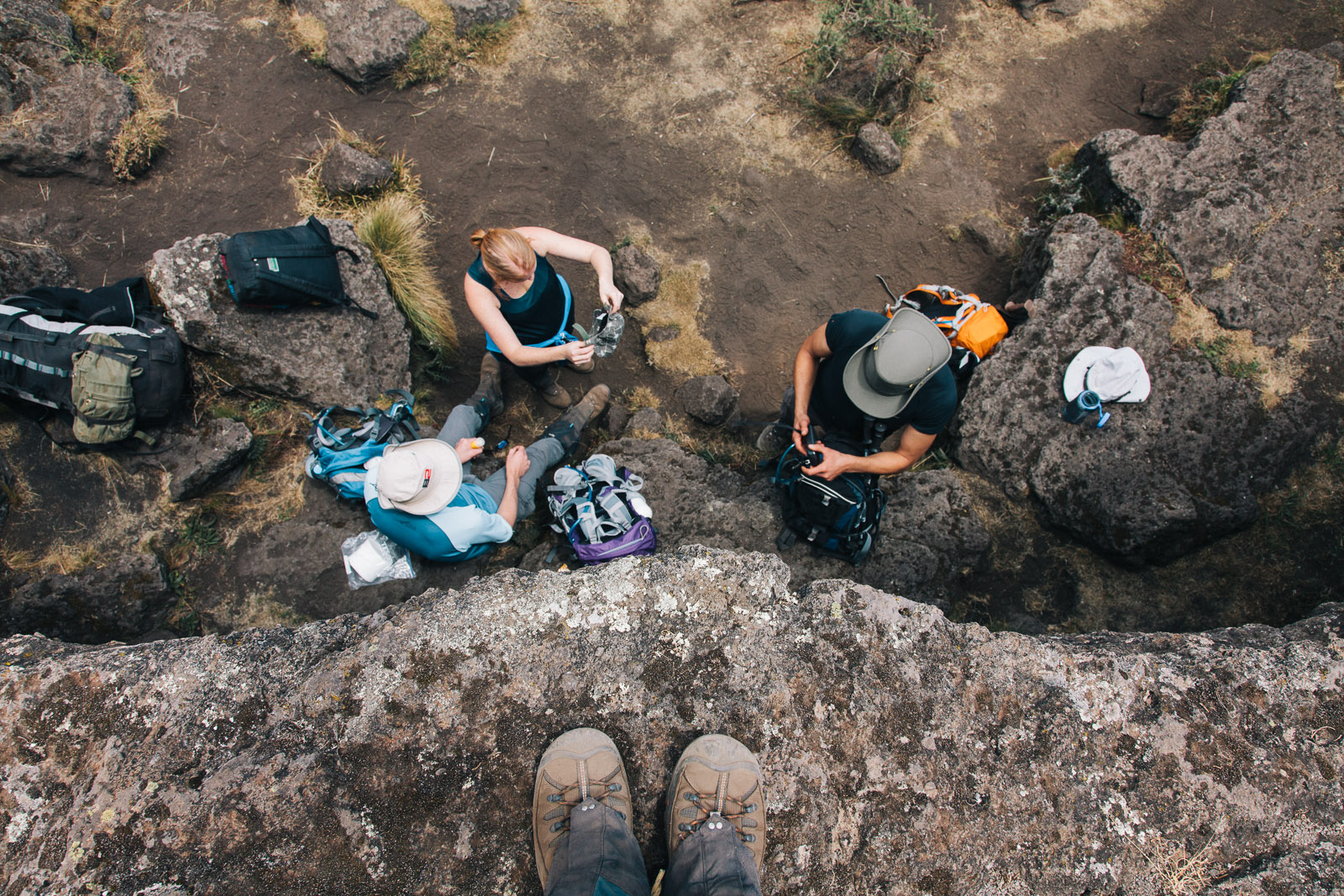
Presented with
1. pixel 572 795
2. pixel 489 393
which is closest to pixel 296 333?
pixel 489 393

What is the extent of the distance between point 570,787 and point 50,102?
7.48m

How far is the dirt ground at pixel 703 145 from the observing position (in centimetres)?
548

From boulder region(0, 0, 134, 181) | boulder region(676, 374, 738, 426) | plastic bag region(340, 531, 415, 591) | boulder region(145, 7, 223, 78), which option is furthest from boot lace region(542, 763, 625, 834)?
boulder region(145, 7, 223, 78)

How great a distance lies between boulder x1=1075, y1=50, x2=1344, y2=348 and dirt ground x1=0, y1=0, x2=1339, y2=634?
3.78 ft

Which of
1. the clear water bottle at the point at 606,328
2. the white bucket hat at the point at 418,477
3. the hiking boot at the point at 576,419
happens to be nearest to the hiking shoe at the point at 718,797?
the white bucket hat at the point at 418,477

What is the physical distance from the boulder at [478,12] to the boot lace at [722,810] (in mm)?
7144

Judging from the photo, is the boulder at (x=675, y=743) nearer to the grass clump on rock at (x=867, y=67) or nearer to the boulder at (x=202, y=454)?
the boulder at (x=202, y=454)

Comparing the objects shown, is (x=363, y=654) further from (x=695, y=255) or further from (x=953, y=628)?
(x=695, y=255)

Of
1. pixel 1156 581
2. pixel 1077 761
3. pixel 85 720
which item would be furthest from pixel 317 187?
pixel 1156 581

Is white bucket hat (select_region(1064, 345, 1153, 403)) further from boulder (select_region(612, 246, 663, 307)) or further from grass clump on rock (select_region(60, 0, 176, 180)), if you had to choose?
grass clump on rock (select_region(60, 0, 176, 180))

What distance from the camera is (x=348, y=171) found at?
544 cm

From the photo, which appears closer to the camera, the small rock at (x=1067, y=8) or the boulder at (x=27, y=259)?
the boulder at (x=27, y=259)

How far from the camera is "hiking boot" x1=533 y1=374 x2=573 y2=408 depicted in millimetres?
5004

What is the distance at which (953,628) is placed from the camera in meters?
2.96
